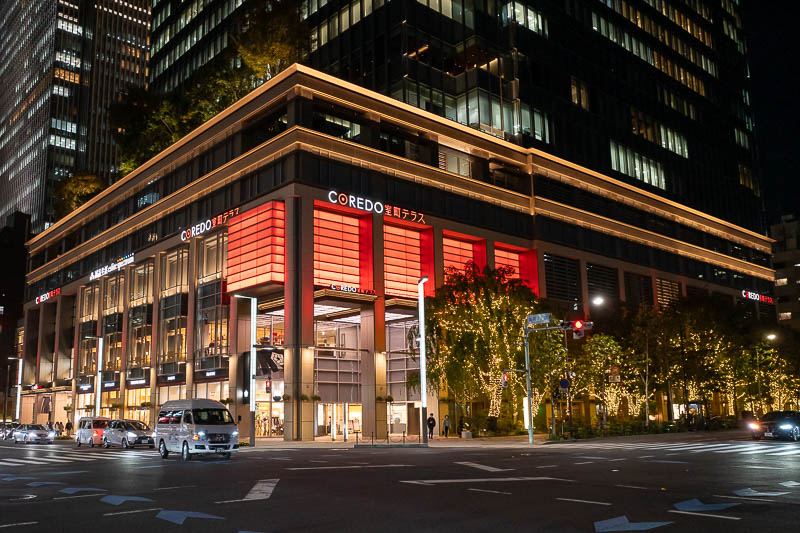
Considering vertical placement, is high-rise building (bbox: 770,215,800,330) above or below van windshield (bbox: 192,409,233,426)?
above

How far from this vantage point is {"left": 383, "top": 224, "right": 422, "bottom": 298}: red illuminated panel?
2235 inches

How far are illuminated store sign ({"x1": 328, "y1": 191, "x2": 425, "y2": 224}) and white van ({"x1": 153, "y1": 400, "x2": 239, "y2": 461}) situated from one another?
2470cm

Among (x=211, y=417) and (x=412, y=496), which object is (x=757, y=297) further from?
(x=412, y=496)

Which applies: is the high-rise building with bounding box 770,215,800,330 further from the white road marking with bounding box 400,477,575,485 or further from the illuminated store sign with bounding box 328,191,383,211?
the white road marking with bounding box 400,477,575,485

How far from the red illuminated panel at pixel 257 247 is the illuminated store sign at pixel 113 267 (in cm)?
2084

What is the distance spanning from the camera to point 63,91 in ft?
509

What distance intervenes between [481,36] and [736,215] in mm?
51083

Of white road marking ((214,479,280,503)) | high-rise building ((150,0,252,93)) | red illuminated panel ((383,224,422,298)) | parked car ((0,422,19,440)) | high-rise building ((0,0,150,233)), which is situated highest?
high-rise building ((0,0,150,233))

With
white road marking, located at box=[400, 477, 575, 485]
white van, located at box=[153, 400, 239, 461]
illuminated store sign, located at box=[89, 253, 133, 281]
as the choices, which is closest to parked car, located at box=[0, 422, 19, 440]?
illuminated store sign, located at box=[89, 253, 133, 281]

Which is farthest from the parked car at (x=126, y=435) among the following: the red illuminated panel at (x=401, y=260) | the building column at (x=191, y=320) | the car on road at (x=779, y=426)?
the car on road at (x=779, y=426)

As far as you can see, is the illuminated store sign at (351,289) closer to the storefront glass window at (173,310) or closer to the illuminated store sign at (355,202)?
the illuminated store sign at (355,202)

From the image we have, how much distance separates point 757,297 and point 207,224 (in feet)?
246

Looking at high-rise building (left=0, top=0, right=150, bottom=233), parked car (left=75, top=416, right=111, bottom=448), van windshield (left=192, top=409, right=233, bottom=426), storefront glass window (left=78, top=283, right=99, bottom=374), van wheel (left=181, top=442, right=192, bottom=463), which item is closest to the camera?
van wheel (left=181, top=442, right=192, bottom=463)

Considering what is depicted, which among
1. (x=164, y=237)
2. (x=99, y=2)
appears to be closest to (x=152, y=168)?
(x=164, y=237)
